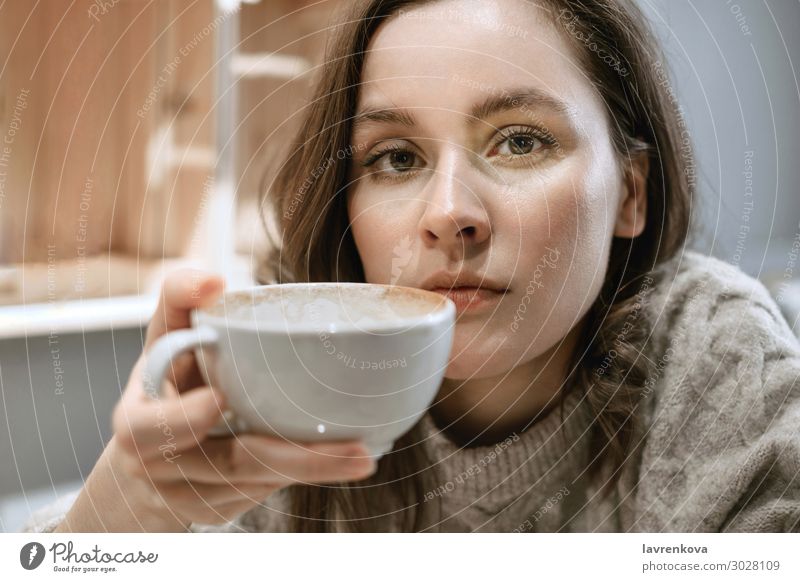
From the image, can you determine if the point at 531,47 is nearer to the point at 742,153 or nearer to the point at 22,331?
the point at 742,153

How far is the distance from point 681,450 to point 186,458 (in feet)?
0.68

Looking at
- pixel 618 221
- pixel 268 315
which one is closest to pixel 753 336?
pixel 618 221

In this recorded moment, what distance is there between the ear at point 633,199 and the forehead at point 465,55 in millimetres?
43

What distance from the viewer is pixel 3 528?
0.30 meters

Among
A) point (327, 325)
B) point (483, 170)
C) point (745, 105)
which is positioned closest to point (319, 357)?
point (327, 325)

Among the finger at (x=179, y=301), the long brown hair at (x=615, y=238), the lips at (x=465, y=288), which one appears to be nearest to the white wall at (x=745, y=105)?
the long brown hair at (x=615, y=238)

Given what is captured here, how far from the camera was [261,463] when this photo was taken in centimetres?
24

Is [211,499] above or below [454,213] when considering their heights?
below

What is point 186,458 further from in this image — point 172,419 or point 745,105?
point 745,105

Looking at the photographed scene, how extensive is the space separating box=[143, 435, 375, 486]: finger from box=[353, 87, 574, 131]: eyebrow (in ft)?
0.43

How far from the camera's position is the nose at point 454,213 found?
0.26 metres

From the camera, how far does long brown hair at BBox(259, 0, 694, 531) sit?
0.28 m
